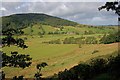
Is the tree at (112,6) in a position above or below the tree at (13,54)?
above

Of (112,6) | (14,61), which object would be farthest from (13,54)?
(112,6)

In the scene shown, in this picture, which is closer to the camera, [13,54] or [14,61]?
[14,61]

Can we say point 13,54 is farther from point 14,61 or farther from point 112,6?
point 112,6

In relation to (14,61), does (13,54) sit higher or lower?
higher

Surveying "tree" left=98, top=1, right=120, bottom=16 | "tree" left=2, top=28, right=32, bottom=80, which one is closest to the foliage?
"tree" left=2, top=28, right=32, bottom=80

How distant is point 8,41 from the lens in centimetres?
1409

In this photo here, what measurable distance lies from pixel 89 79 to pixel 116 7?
10.0 meters

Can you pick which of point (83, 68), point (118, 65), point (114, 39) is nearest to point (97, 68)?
point (83, 68)

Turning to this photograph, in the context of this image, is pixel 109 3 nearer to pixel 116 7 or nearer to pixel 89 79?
pixel 116 7

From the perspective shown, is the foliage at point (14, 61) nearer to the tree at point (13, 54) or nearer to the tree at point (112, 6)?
the tree at point (13, 54)

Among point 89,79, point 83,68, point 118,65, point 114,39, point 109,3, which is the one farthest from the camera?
point 114,39

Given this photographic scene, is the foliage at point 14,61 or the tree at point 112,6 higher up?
the tree at point 112,6

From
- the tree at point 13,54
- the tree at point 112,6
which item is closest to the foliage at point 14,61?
the tree at point 13,54

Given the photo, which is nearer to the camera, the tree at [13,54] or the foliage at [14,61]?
the tree at [13,54]
